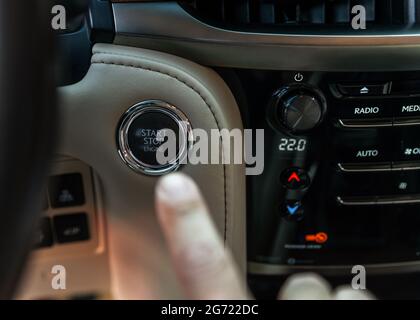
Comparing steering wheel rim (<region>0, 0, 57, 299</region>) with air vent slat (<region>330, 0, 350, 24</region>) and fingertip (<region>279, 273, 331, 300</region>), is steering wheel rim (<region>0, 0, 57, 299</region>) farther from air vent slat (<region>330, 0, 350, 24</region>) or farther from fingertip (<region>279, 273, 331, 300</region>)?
air vent slat (<region>330, 0, 350, 24</region>)

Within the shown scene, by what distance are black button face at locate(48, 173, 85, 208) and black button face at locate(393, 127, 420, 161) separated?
1.57 ft

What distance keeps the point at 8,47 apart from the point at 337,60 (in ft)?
1.82

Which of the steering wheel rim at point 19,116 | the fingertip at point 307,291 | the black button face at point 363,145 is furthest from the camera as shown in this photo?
the black button face at point 363,145

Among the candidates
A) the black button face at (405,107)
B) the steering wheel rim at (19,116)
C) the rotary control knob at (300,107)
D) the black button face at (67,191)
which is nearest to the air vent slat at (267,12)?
the rotary control knob at (300,107)

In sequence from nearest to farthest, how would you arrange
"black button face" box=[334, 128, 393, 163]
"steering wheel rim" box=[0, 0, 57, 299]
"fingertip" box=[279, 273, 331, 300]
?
1. "steering wheel rim" box=[0, 0, 57, 299]
2. "fingertip" box=[279, 273, 331, 300]
3. "black button face" box=[334, 128, 393, 163]

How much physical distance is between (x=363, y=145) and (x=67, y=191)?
1.48 feet

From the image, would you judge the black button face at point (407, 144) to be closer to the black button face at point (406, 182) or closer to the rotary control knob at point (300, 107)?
the black button face at point (406, 182)

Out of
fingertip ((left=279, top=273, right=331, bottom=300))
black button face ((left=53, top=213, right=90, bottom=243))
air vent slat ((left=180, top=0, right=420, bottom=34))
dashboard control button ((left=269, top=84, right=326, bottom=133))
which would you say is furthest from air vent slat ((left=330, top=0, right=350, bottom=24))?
black button face ((left=53, top=213, right=90, bottom=243))

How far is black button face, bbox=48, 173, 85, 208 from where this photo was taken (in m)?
1.03

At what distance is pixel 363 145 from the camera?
1.03 metres

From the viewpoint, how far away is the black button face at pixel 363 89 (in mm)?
1003

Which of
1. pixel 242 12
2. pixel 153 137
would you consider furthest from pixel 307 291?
pixel 242 12

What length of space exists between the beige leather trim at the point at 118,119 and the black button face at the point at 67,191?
0.05 m
